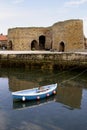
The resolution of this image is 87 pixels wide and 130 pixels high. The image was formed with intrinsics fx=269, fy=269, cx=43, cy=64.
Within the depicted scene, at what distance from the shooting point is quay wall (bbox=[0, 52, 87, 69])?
20.9 metres

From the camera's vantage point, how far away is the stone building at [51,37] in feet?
92.9

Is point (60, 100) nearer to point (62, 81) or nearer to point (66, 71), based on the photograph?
point (62, 81)

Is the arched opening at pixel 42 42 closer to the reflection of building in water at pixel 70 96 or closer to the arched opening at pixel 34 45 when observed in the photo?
the arched opening at pixel 34 45

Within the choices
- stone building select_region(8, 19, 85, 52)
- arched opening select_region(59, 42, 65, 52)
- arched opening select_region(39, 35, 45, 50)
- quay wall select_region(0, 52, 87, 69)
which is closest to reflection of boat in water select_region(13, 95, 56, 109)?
quay wall select_region(0, 52, 87, 69)

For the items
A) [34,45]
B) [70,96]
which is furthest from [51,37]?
[70,96]

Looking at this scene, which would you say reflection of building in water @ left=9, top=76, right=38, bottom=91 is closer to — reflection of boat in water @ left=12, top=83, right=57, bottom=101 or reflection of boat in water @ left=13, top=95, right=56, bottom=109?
reflection of boat in water @ left=12, top=83, right=57, bottom=101

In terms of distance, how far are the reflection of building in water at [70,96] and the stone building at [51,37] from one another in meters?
13.7

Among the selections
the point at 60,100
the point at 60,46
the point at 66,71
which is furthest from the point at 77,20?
the point at 60,100

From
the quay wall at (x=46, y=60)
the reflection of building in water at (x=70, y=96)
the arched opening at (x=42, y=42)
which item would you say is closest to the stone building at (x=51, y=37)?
the arched opening at (x=42, y=42)

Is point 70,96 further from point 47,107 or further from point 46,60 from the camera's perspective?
point 46,60

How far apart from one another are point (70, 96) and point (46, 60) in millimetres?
9143

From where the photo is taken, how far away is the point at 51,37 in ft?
115

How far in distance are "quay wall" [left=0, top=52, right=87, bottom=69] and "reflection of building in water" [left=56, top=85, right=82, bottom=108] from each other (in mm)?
5660

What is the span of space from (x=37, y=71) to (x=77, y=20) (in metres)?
9.61
